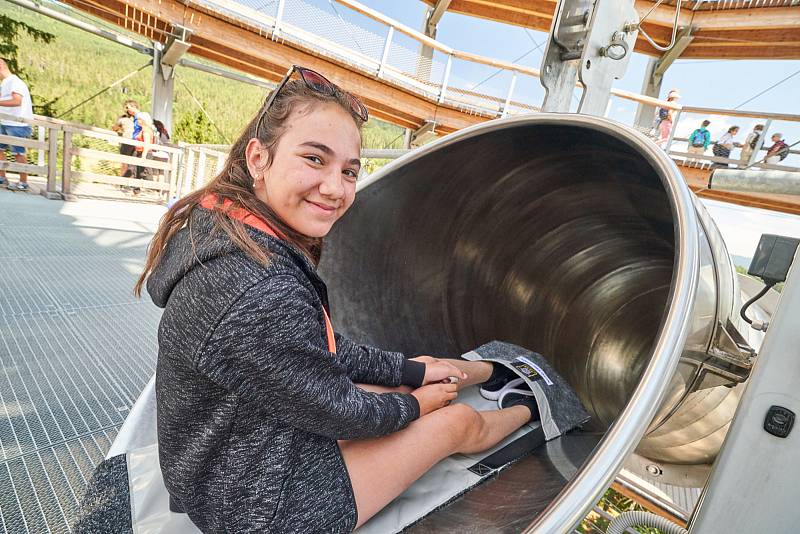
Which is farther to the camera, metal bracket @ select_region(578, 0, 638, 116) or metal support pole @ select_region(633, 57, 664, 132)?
metal support pole @ select_region(633, 57, 664, 132)

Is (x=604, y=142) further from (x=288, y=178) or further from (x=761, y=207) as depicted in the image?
(x=761, y=207)

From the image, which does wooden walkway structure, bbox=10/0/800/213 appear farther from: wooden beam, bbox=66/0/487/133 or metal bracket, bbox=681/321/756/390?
metal bracket, bbox=681/321/756/390

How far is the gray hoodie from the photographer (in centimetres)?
89

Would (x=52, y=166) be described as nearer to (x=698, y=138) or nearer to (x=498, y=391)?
(x=498, y=391)

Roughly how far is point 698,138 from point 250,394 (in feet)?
30.6

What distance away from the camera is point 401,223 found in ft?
6.40

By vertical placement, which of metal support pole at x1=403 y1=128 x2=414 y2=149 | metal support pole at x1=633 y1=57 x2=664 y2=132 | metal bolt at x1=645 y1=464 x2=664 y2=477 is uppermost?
metal support pole at x1=633 y1=57 x2=664 y2=132

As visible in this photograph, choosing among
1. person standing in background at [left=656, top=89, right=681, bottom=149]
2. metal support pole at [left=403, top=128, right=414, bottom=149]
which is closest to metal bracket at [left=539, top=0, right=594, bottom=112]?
person standing in background at [left=656, top=89, right=681, bottom=149]

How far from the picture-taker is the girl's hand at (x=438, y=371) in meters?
1.63

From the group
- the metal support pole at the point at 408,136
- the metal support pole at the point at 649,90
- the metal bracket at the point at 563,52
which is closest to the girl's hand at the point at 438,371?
the metal bracket at the point at 563,52

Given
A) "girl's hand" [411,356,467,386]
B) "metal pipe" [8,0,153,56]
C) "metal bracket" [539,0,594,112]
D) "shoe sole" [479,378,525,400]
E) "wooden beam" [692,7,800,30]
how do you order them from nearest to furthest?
1. "girl's hand" [411,356,467,386]
2. "shoe sole" [479,378,525,400]
3. "metal bracket" [539,0,594,112]
4. "metal pipe" [8,0,153,56]
5. "wooden beam" [692,7,800,30]

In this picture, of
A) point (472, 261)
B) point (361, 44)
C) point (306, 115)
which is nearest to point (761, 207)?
point (361, 44)

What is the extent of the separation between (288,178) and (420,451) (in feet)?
2.50

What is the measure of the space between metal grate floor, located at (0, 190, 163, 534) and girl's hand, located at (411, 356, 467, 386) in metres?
1.09
